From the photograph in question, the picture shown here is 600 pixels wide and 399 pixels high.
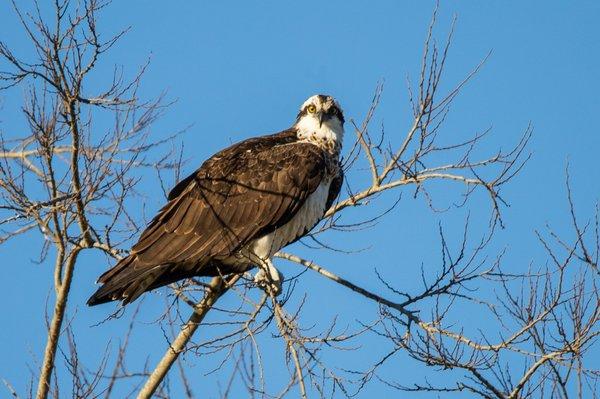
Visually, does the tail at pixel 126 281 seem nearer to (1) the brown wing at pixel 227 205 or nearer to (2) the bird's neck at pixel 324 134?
(1) the brown wing at pixel 227 205

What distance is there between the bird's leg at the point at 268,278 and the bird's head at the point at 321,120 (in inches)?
59.6

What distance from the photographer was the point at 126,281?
835 centimetres

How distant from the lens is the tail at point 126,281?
328 inches

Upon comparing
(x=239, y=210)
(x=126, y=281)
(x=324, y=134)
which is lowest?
(x=126, y=281)

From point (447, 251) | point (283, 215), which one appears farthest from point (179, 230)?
point (447, 251)

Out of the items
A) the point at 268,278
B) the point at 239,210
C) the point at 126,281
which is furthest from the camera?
the point at 239,210

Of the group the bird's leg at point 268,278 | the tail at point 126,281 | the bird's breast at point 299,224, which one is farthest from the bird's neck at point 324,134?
the tail at point 126,281

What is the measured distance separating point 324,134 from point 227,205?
1.20 metres

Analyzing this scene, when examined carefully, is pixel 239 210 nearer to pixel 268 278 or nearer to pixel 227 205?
pixel 227 205

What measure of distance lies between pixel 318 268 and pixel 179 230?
1.27 metres

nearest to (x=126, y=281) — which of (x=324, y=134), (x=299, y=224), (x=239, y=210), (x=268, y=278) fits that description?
(x=268, y=278)

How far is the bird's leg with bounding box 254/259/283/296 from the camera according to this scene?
7823 millimetres

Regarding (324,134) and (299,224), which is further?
(324,134)

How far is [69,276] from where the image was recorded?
8.37 m
